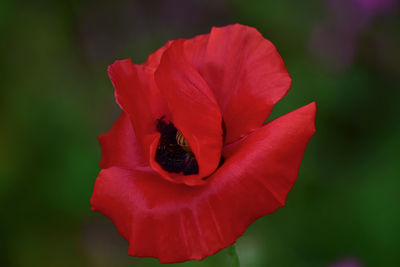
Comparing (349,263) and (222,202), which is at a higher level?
(222,202)

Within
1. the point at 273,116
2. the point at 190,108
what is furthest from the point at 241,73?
the point at 273,116

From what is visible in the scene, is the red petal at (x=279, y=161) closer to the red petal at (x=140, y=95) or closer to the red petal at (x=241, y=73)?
the red petal at (x=241, y=73)

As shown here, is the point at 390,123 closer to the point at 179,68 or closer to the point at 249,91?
the point at 249,91

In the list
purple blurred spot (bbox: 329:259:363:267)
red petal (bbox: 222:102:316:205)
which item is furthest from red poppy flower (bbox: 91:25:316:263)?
purple blurred spot (bbox: 329:259:363:267)

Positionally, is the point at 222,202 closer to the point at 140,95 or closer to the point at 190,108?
the point at 190,108

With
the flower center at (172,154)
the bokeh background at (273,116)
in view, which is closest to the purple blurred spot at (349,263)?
the bokeh background at (273,116)

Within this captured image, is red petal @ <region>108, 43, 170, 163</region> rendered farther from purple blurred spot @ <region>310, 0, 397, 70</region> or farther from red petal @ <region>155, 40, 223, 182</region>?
purple blurred spot @ <region>310, 0, 397, 70</region>

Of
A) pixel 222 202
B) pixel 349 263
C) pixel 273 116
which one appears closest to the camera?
pixel 222 202
